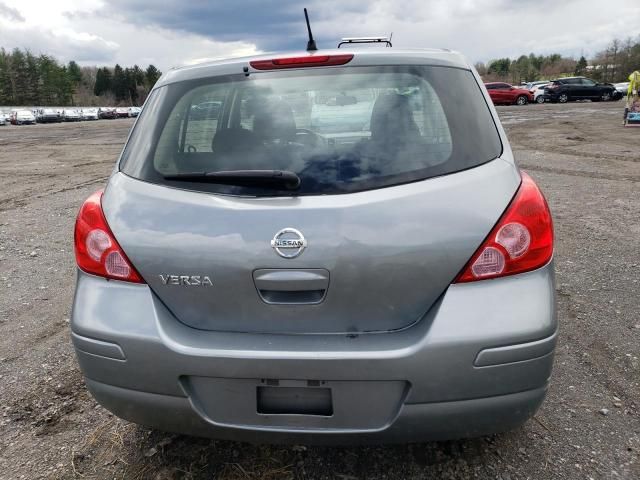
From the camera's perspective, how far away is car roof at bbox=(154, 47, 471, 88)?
2.12 meters

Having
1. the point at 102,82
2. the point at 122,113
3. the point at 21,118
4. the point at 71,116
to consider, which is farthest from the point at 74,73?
the point at 21,118

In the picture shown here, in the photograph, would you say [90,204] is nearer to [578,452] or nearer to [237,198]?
[237,198]

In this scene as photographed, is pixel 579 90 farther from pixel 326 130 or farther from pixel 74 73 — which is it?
pixel 74 73

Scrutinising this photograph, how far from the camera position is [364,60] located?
2.12 meters

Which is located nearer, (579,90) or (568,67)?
(579,90)

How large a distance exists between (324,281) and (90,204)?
107 cm

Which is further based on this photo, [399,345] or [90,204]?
[90,204]

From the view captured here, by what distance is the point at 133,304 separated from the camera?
1.91 m

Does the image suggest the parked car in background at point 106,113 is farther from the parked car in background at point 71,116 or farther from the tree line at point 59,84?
the tree line at point 59,84

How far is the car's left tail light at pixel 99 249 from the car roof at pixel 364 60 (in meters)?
0.68

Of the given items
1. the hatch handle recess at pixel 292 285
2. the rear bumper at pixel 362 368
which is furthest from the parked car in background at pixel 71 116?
the hatch handle recess at pixel 292 285

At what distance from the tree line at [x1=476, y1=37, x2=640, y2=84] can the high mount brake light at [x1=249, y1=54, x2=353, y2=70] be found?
255 feet

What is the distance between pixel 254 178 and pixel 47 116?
68327 millimetres

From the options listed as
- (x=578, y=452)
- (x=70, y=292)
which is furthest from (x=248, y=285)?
(x=70, y=292)
